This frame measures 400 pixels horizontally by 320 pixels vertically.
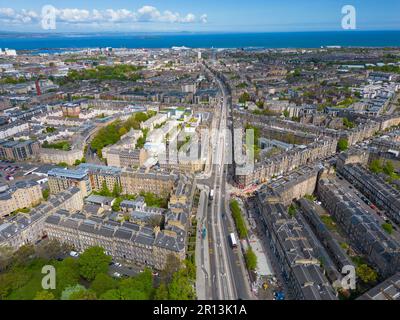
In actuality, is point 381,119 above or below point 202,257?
above

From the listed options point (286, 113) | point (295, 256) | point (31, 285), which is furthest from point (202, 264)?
point (286, 113)

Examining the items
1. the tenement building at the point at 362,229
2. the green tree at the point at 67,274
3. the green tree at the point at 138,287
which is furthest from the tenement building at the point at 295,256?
the green tree at the point at 67,274

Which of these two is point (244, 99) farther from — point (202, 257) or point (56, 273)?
point (56, 273)

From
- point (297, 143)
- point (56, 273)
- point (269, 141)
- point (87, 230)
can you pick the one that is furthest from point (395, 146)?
point (56, 273)

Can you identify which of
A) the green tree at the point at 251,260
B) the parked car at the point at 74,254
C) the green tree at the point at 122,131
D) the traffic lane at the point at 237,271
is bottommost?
the traffic lane at the point at 237,271

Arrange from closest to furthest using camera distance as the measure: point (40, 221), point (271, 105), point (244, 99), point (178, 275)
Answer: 1. point (178, 275)
2. point (40, 221)
3. point (271, 105)
4. point (244, 99)

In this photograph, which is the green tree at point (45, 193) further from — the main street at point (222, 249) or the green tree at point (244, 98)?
the green tree at point (244, 98)

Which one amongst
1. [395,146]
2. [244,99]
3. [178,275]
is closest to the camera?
[178,275]
